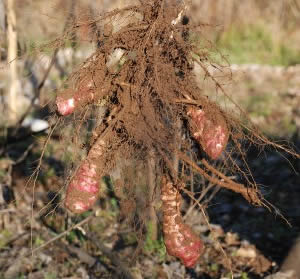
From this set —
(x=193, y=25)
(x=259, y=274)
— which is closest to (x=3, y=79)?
(x=259, y=274)

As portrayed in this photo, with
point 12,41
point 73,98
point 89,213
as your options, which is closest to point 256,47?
point 12,41

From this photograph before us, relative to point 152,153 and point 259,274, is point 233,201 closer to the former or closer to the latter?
point 259,274

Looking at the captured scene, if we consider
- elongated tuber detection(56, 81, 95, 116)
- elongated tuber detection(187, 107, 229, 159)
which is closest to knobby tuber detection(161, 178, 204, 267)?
elongated tuber detection(187, 107, 229, 159)

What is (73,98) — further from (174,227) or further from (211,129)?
(174,227)

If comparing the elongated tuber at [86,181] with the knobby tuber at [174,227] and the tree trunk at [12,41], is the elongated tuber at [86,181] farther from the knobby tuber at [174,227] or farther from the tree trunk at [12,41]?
the tree trunk at [12,41]

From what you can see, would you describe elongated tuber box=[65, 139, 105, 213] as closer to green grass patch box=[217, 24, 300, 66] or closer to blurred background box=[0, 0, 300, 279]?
blurred background box=[0, 0, 300, 279]
